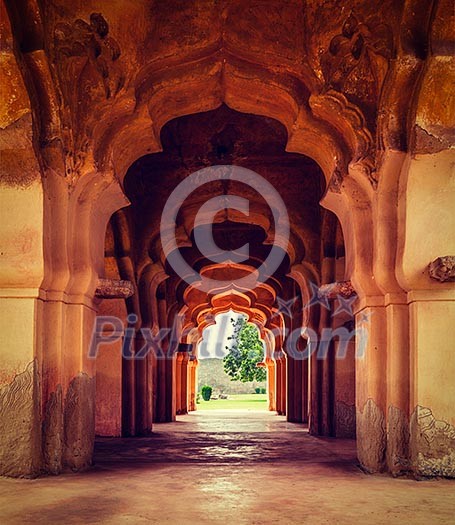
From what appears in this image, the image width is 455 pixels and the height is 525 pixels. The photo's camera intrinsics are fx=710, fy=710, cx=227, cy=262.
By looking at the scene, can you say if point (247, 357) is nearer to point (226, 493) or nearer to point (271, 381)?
point (271, 381)

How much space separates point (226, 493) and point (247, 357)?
5277cm

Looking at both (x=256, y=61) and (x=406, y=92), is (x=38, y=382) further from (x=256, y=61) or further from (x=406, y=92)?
(x=406, y=92)

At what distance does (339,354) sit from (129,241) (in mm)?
4147

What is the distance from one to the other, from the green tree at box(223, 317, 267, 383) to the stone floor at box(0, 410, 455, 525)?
4879 cm

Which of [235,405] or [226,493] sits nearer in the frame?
[226,493]

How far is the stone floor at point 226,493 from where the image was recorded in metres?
5.05

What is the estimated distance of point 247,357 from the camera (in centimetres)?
5850

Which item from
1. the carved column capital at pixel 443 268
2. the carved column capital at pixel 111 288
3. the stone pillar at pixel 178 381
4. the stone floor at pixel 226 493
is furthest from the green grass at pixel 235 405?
the carved column capital at pixel 443 268

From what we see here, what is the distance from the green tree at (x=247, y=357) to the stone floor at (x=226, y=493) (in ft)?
160

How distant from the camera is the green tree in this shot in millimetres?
58000

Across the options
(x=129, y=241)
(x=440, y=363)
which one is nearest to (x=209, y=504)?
(x=440, y=363)
